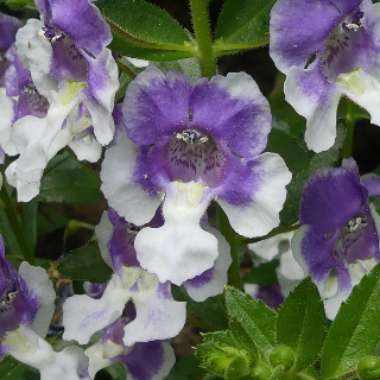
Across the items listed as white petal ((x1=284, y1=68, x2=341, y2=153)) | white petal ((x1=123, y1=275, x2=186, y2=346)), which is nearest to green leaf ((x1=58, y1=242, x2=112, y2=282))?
white petal ((x1=123, y1=275, x2=186, y2=346))

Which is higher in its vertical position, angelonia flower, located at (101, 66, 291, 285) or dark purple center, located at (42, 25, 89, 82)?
dark purple center, located at (42, 25, 89, 82)

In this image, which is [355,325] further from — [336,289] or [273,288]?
[273,288]

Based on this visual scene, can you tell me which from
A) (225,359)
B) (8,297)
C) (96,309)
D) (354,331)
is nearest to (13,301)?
(8,297)

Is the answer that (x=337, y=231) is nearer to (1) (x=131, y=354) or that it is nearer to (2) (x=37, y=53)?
(1) (x=131, y=354)

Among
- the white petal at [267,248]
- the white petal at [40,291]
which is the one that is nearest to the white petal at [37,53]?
the white petal at [40,291]

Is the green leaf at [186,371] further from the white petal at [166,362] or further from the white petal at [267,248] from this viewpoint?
the white petal at [267,248]

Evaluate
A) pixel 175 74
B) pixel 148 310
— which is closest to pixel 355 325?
pixel 148 310

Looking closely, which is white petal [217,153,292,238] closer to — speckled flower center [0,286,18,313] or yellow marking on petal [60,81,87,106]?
yellow marking on petal [60,81,87,106]
